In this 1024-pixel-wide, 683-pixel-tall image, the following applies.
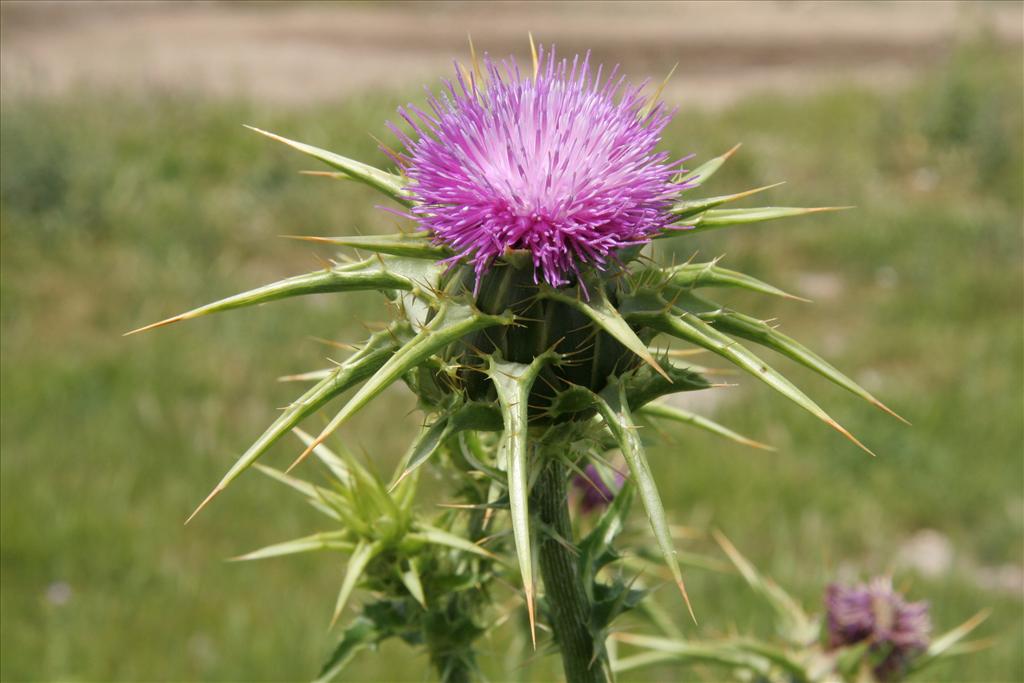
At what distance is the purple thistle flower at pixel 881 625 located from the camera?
7.29ft

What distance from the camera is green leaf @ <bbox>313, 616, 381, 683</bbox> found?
1642 mm

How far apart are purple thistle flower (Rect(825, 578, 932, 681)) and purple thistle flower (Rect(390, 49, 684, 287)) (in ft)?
3.81

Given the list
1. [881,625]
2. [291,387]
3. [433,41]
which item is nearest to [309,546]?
[881,625]

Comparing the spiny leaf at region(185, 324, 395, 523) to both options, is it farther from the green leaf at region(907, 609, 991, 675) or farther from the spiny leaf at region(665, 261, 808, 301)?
the green leaf at region(907, 609, 991, 675)

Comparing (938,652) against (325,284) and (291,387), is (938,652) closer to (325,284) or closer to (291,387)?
(325,284)

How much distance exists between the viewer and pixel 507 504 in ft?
4.75

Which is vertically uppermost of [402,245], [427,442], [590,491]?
[402,245]

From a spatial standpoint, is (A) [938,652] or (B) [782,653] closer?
(B) [782,653]

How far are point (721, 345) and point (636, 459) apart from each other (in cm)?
19

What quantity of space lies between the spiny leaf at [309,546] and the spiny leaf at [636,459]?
0.53 meters

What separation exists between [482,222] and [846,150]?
920 cm

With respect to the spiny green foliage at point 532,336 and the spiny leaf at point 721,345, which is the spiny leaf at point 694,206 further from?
the spiny leaf at point 721,345

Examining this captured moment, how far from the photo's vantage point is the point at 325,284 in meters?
1.39

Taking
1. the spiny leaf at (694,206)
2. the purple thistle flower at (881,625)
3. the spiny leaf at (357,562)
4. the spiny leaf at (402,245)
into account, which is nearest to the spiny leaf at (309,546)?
the spiny leaf at (357,562)
